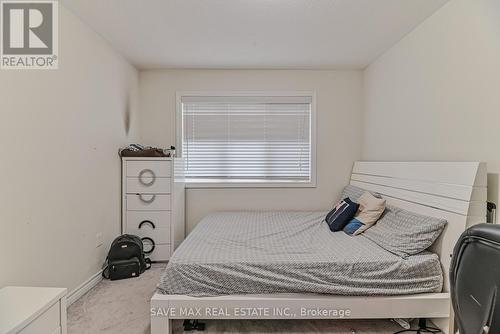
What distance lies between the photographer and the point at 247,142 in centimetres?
396

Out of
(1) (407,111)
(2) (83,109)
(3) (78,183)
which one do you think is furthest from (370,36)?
(3) (78,183)

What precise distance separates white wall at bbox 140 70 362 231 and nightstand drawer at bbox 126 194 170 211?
0.57m

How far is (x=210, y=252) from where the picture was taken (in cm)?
213

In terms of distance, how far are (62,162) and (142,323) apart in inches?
55.0

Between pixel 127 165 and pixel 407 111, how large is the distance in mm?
3042

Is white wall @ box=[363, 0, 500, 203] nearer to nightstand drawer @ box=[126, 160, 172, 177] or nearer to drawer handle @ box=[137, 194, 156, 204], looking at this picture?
nightstand drawer @ box=[126, 160, 172, 177]

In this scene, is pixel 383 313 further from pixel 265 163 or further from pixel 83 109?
pixel 83 109

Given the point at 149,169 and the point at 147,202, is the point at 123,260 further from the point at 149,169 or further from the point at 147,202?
the point at 149,169

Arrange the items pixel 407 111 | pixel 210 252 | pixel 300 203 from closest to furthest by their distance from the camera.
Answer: pixel 210 252 < pixel 407 111 < pixel 300 203

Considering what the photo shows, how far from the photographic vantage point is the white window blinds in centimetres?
394

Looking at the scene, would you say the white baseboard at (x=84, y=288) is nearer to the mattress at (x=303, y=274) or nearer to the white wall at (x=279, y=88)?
the mattress at (x=303, y=274)

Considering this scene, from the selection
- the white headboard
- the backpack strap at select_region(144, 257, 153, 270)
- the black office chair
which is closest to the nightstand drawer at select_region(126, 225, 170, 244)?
the backpack strap at select_region(144, 257, 153, 270)

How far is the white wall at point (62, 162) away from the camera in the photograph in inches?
72.6

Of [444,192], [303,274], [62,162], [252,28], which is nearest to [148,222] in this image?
[62,162]
